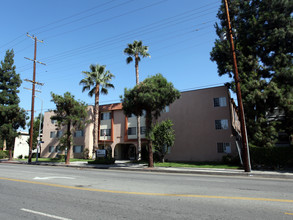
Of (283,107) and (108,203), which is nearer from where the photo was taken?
(108,203)

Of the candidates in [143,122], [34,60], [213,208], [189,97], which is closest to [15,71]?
[34,60]

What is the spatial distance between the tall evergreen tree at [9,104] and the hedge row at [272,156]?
33761mm

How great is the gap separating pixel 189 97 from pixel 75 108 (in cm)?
1430

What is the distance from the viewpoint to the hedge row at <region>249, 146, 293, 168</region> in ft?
54.5

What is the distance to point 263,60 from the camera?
68.5 ft

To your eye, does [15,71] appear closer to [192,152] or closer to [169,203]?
[192,152]

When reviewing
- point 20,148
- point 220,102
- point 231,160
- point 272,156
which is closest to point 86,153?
point 20,148

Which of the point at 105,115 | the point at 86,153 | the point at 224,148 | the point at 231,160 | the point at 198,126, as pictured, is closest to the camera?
the point at 231,160

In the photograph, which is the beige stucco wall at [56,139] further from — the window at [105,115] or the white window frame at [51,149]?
the window at [105,115]

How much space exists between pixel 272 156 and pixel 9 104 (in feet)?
140

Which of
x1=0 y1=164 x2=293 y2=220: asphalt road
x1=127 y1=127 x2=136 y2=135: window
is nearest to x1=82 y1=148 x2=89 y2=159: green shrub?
x1=127 y1=127 x2=136 y2=135: window

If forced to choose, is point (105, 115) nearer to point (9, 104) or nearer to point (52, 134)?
point (52, 134)

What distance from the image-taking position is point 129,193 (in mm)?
6773

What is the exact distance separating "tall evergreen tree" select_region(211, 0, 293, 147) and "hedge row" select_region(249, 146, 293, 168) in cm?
59
